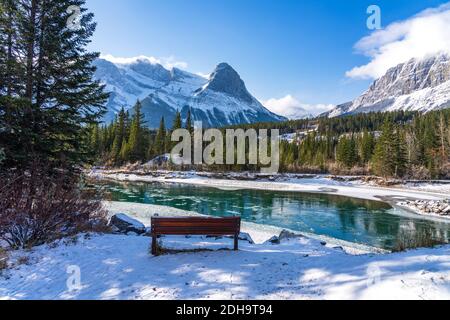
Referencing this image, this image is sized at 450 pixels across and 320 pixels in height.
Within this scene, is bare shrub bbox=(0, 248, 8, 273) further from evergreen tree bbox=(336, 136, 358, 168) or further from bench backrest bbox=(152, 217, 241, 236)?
evergreen tree bbox=(336, 136, 358, 168)

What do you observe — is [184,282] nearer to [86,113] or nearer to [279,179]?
[86,113]

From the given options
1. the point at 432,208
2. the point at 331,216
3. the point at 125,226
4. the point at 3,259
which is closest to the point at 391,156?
the point at 432,208

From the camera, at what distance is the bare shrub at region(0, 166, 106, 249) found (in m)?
8.48

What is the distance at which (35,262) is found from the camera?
24.1ft

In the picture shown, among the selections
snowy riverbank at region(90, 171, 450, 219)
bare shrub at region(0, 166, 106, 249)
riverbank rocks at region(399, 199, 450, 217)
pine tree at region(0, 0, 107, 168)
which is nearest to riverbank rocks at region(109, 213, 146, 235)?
bare shrub at region(0, 166, 106, 249)

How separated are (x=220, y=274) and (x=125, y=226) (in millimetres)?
7121

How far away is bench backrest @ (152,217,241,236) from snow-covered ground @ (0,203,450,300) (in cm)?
60

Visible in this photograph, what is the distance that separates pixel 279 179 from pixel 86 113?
154 feet

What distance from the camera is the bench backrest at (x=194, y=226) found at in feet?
26.9

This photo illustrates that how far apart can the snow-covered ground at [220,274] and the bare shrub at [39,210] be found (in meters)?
0.73

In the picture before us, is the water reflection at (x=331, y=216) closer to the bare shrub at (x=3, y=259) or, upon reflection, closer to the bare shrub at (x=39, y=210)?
the bare shrub at (x=39, y=210)

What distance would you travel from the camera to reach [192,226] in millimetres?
8336

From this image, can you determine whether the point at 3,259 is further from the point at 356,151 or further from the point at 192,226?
the point at 356,151
